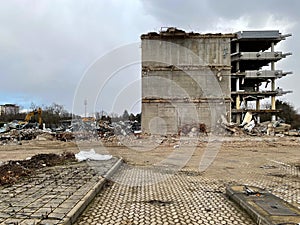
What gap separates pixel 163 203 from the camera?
6.03 meters

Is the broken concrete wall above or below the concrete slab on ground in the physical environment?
above

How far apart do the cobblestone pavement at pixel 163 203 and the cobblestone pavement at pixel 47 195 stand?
0.41 meters

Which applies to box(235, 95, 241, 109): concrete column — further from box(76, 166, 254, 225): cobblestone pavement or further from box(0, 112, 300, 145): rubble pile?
box(76, 166, 254, 225): cobblestone pavement

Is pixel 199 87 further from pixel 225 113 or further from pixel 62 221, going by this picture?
pixel 62 221

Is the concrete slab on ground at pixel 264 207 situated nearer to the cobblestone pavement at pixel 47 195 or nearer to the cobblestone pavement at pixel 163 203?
the cobblestone pavement at pixel 163 203

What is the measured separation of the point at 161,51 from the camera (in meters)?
32.5

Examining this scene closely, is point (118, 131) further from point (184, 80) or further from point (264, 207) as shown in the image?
point (264, 207)

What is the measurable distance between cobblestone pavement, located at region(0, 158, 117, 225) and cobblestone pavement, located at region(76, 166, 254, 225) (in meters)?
0.41

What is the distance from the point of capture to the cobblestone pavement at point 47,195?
4.58m

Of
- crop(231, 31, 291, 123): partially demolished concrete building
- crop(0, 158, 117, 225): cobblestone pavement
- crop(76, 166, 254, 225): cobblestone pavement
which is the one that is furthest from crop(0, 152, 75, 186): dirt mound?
crop(231, 31, 291, 123): partially demolished concrete building

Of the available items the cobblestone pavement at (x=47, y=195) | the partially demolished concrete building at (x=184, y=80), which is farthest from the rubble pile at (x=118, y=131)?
the cobblestone pavement at (x=47, y=195)

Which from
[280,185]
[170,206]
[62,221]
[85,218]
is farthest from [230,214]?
[280,185]

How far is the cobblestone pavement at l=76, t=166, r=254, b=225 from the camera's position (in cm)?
499

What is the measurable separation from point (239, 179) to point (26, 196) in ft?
18.7
